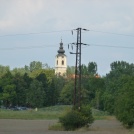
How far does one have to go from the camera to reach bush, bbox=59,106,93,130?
53.2m

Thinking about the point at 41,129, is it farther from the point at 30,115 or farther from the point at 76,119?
the point at 30,115

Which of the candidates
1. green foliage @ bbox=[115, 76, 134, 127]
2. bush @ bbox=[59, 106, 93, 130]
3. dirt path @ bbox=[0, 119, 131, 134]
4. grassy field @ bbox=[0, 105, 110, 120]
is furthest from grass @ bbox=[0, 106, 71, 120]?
bush @ bbox=[59, 106, 93, 130]

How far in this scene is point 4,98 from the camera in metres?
136

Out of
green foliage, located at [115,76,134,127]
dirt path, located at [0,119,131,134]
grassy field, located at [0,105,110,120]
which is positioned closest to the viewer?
dirt path, located at [0,119,131,134]

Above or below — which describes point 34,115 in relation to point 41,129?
above

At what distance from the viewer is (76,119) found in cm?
5319

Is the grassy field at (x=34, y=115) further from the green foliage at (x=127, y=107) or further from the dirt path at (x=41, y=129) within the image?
the green foliage at (x=127, y=107)

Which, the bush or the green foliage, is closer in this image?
the bush

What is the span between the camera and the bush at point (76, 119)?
2094 inches

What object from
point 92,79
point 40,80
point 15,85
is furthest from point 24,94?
point 92,79

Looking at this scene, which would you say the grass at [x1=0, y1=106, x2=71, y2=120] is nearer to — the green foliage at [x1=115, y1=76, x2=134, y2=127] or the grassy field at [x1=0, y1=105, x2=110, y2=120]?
the grassy field at [x1=0, y1=105, x2=110, y2=120]

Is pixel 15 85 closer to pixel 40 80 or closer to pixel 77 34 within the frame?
pixel 40 80

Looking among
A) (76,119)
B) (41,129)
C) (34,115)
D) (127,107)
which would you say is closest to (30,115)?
(34,115)

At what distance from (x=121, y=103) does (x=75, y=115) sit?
6742mm
